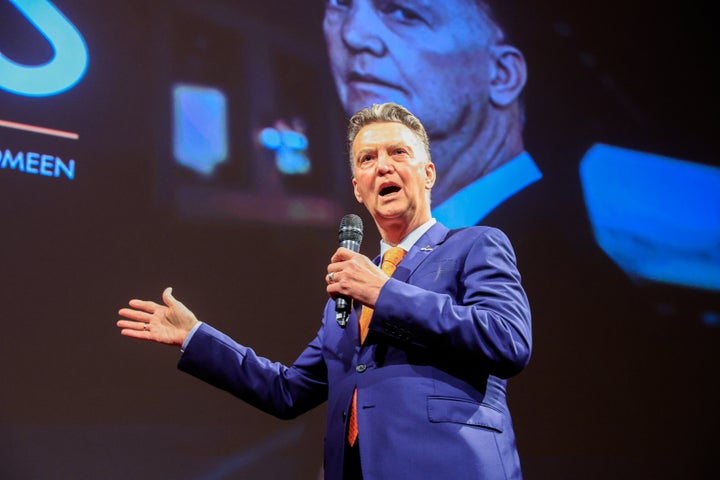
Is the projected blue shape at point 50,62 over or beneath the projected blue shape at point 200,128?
over

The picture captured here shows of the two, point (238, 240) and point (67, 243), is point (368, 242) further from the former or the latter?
point (67, 243)

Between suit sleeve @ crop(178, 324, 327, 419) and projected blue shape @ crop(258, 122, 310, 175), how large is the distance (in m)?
1.07

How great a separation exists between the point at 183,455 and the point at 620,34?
10.2 feet

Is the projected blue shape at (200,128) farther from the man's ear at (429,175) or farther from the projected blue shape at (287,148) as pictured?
the man's ear at (429,175)

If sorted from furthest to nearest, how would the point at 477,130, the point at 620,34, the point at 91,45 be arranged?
the point at 620,34 → the point at 477,130 → the point at 91,45

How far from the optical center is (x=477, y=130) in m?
3.28

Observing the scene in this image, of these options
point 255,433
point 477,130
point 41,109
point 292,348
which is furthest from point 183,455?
point 477,130

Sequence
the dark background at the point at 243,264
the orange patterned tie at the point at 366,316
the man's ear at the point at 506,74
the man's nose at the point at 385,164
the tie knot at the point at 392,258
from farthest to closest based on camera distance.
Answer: the man's ear at the point at 506,74 → the dark background at the point at 243,264 → the man's nose at the point at 385,164 → the tie knot at the point at 392,258 → the orange patterned tie at the point at 366,316

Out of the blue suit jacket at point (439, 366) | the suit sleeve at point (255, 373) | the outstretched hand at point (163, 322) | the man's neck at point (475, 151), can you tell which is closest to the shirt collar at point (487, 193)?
the man's neck at point (475, 151)

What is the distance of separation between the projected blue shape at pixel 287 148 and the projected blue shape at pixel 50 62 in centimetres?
75

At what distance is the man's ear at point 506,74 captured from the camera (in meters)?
3.39

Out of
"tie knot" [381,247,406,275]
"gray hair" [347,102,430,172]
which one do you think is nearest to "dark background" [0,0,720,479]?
"gray hair" [347,102,430,172]

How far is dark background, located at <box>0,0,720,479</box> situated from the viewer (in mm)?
2395

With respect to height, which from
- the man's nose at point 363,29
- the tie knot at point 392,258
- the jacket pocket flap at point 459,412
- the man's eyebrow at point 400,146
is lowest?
the jacket pocket flap at point 459,412
